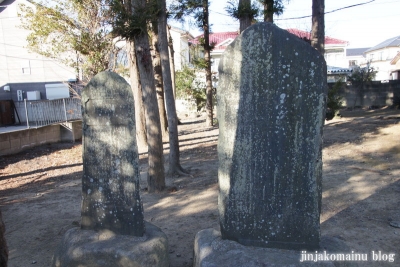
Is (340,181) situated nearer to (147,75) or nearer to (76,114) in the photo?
(147,75)

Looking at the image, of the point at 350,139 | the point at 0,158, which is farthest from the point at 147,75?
the point at 0,158

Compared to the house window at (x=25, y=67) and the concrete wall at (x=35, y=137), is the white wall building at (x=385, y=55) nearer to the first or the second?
the house window at (x=25, y=67)


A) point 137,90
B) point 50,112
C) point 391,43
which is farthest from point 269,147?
point 391,43

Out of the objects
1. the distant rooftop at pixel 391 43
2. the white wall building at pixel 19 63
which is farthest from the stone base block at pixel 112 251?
the distant rooftop at pixel 391 43

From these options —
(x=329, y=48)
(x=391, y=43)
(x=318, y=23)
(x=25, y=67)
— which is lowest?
(x=318, y=23)

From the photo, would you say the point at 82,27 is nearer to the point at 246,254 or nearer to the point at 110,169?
the point at 110,169

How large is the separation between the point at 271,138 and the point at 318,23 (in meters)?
6.99

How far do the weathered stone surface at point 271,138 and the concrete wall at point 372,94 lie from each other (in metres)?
18.7

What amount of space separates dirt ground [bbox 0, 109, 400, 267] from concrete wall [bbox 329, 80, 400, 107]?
10.6 meters

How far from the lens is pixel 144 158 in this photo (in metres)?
10.2

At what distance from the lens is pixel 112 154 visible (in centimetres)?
352

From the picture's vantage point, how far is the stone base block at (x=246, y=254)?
2.77 metres

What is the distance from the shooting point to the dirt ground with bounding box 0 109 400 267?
165 inches

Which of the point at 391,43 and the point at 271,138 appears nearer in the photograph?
the point at 271,138
